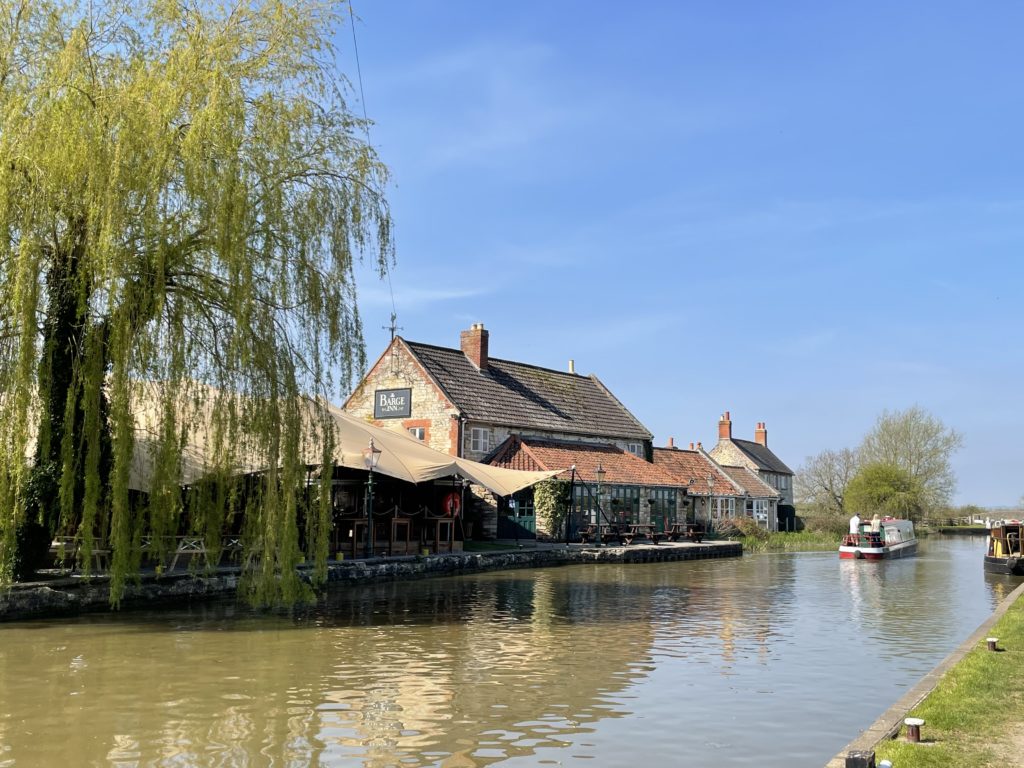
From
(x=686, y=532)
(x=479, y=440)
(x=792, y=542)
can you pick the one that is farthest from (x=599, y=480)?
(x=792, y=542)

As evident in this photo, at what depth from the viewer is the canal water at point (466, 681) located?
8.34m

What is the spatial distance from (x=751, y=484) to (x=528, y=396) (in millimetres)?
18703

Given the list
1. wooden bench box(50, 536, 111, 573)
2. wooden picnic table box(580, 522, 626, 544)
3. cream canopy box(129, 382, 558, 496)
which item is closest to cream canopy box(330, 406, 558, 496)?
cream canopy box(129, 382, 558, 496)

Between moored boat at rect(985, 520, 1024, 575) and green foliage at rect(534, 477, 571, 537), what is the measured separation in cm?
1461

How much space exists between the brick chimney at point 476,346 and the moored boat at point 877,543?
16.1m

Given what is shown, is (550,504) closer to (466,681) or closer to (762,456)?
(466,681)

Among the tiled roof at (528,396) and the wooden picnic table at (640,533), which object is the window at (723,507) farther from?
the wooden picnic table at (640,533)

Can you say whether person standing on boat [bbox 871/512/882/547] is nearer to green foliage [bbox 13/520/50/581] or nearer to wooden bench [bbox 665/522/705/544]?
wooden bench [bbox 665/522/705/544]

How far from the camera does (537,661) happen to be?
12578 millimetres

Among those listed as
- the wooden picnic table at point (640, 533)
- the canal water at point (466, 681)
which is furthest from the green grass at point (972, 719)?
the wooden picnic table at point (640, 533)

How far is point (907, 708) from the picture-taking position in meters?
8.48

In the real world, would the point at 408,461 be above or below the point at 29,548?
above

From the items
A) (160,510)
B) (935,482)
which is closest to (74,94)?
(160,510)

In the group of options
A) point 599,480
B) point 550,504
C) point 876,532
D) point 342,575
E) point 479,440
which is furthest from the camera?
point 876,532
